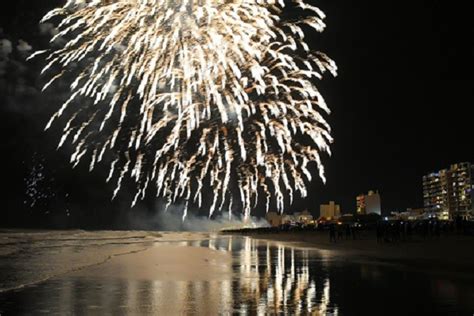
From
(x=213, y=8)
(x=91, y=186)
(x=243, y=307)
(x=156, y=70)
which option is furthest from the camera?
(x=91, y=186)

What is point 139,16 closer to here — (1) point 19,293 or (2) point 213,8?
(2) point 213,8

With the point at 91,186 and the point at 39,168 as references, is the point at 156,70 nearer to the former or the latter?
the point at 39,168

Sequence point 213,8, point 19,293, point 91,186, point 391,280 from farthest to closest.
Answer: point 91,186 → point 213,8 → point 391,280 → point 19,293

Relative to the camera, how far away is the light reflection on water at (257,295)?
436 inches

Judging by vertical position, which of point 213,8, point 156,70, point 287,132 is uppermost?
point 213,8

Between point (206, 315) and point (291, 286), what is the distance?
4.92m

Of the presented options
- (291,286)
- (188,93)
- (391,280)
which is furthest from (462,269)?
(188,93)

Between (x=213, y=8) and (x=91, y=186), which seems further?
(x=91, y=186)

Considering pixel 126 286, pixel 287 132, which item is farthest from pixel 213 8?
pixel 126 286

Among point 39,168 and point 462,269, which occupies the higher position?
point 39,168

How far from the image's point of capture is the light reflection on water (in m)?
11.1

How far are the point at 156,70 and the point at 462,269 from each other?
590 inches

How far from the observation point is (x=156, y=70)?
76.4 feet

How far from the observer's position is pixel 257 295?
13.1 m
